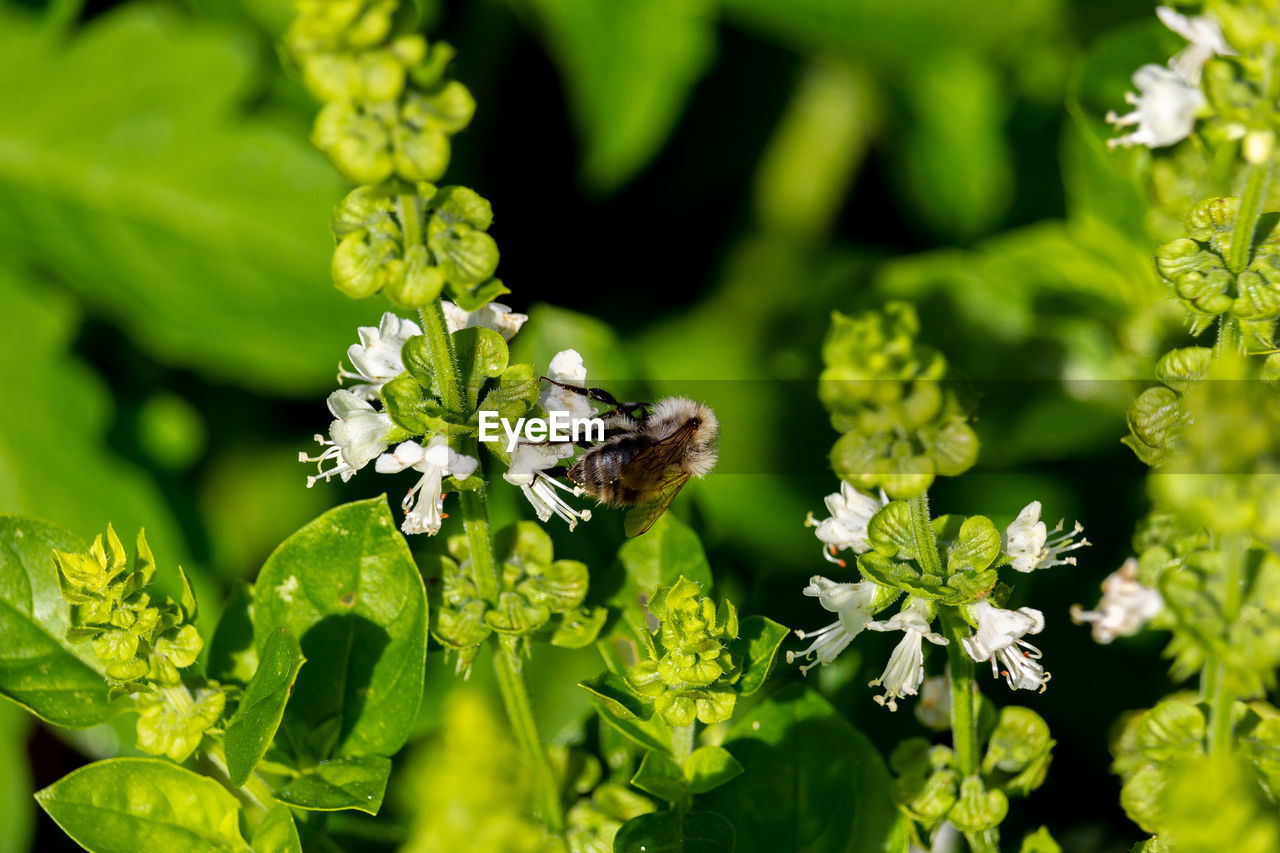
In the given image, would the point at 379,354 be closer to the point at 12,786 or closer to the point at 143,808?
the point at 143,808

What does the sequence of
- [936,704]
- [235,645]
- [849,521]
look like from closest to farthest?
[849,521]
[235,645]
[936,704]

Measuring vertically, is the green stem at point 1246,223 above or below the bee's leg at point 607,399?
above

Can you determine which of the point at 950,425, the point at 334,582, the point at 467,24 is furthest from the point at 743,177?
the point at 950,425

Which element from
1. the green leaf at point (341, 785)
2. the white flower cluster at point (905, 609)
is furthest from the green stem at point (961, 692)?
the green leaf at point (341, 785)

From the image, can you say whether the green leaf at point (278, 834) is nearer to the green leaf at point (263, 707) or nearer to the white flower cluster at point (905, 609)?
the green leaf at point (263, 707)

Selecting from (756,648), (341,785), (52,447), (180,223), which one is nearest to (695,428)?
(756,648)

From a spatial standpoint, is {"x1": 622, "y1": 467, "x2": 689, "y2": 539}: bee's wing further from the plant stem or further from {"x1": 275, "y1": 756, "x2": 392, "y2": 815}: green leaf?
{"x1": 275, "y1": 756, "x2": 392, "y2": 815}: green leaf
